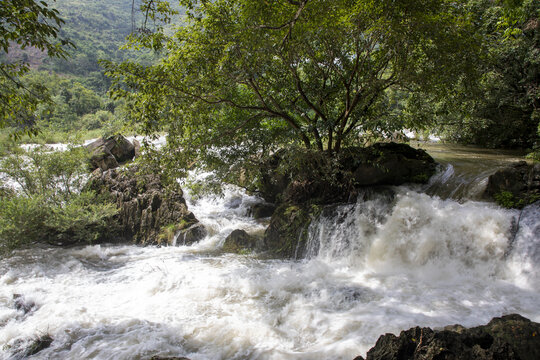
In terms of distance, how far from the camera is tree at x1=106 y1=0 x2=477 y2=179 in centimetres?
670

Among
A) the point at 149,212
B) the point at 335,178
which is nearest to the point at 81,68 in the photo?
the point at 149,212

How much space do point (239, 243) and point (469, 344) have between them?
6567 millimetres

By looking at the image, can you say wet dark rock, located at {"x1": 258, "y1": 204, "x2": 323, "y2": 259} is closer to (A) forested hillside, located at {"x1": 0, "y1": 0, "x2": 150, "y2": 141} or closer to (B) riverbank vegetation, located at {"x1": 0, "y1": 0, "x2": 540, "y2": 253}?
(B) riverbank vegetation, located at {"x1": 0, "y1": 0, "x2": 540, "y2": 253}

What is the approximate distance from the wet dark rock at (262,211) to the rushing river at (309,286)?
2.64 meters

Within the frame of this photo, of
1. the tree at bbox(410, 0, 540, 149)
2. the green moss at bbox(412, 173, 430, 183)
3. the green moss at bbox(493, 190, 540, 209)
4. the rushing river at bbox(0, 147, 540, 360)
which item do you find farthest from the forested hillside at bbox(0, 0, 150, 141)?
the tree at bbox(410, 0, 540, 149)

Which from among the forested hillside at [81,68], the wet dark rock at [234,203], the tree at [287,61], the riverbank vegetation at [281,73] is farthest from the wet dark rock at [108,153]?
the tree at [287,61]

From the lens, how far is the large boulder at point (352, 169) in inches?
320

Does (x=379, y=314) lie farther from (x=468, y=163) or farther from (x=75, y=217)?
(x=75, y=217)

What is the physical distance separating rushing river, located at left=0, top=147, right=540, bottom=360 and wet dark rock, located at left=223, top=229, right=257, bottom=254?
39cm

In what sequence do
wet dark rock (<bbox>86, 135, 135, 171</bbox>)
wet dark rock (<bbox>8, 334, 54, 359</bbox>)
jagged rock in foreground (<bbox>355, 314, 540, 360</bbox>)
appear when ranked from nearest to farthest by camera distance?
jagged rock in foreground (<bbox>355, 314, 540, 360</bbox>) → wet dark rock (<bbox>8, 334, 54, 359</bbox>) → wet dark rock (<bbox>86, 135, 135, 171</bbox>)

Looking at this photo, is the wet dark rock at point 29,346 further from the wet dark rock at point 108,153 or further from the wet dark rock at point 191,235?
the wet dark rock at point 108,153

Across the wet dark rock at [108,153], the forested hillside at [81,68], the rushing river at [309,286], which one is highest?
the forested hillside at [81,68]

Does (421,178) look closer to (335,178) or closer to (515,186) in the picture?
(515,186)

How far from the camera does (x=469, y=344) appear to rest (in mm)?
3279
